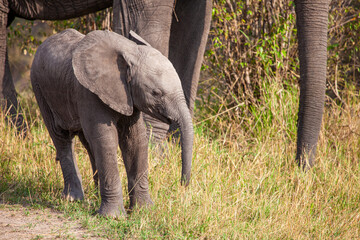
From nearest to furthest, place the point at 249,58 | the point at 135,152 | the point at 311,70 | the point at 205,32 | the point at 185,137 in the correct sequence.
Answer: the point at 185,137
the point at 135,152
the point at 311,70
the point at 205,32
the point at 249,58

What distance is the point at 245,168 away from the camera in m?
4.53

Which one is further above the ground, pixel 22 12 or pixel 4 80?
pixel 22 12

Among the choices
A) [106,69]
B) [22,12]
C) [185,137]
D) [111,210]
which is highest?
[22,12]

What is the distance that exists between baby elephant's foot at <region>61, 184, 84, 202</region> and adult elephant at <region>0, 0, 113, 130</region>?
Result: 1786 millimetres

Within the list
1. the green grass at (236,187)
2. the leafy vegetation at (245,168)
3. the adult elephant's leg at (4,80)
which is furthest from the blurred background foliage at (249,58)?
the adult elephant's leg at (4,80)

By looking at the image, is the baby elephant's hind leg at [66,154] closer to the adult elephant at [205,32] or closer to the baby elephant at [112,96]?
the baby elephant at [112,96]

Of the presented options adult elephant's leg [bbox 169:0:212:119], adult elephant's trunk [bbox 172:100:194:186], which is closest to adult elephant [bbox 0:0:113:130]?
adult elephant's leg [bbox 169:0:212:119]

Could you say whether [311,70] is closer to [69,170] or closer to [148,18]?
[148,18]

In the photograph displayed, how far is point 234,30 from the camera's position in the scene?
602 cm

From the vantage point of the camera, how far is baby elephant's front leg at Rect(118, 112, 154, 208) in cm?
345

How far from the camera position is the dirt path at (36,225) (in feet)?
10.6

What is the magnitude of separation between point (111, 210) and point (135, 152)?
40 cm

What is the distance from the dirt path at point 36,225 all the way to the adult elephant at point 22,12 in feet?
6.11

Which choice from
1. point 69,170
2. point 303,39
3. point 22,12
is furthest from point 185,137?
point 22,12
